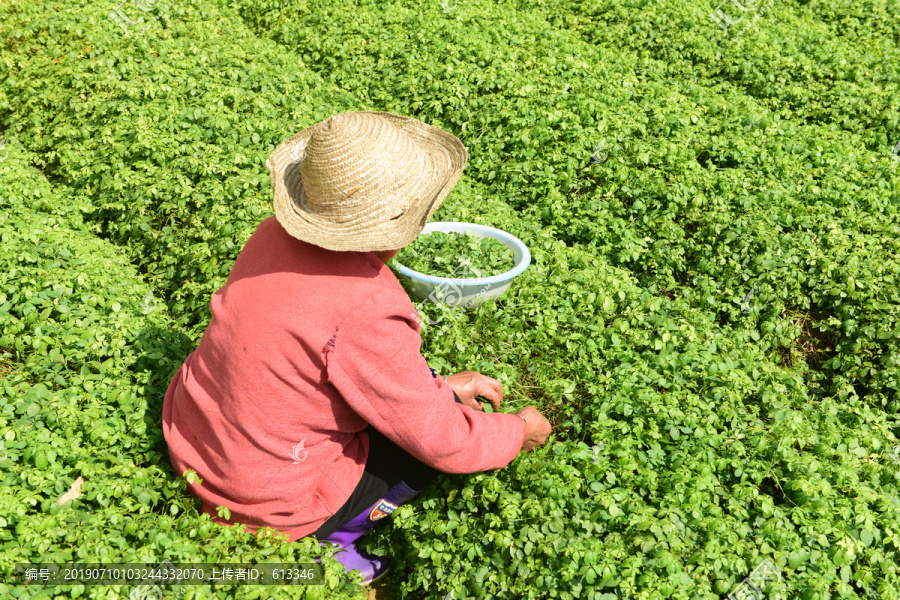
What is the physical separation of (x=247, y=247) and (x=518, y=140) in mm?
3578

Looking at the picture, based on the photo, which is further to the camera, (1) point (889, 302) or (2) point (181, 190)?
(2) point (181, 190)

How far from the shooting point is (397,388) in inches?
89.8

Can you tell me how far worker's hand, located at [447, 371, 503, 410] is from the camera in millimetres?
3223

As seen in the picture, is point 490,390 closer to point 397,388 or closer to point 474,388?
point 474,388

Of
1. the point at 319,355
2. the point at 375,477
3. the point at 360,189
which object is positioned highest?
the point at 360,189

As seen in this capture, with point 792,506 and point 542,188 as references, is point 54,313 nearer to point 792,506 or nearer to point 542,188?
point 542,188

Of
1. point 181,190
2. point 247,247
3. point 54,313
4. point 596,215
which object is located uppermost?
point 247,247

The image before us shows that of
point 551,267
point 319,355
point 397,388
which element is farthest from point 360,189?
point 551,267

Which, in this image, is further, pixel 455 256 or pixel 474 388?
pixel 455 256

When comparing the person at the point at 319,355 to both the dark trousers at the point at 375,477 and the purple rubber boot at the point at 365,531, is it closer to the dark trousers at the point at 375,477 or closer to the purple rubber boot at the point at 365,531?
the dark trousers at the point at 375,477

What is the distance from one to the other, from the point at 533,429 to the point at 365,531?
900 mm

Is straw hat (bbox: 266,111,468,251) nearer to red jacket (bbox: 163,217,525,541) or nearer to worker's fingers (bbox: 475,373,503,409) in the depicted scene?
red jacket (bbox: 163,217,525,541)

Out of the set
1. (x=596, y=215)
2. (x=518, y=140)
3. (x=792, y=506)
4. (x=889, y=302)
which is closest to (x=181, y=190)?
(x=518, y=140)

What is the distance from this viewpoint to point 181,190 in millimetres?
4754
